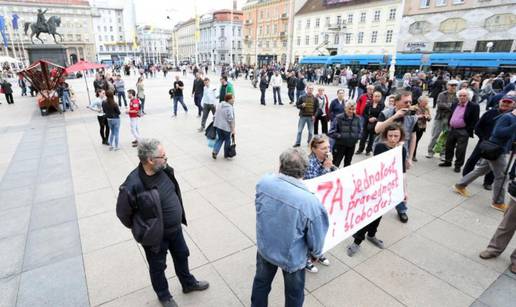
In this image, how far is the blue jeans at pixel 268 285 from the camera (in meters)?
2.23

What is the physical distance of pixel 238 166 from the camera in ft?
21.9

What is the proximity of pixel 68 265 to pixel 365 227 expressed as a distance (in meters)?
3.65

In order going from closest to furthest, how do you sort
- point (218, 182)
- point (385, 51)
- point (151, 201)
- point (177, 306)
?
point (151, 201) < point (177, 306) < point (218, 182) < point (385, 51)

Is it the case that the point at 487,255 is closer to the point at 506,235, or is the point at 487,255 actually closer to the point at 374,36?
the point at 506,235

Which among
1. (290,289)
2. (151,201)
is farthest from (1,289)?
(290,289)

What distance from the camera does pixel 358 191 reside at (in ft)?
10.3

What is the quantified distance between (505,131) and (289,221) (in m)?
4.50

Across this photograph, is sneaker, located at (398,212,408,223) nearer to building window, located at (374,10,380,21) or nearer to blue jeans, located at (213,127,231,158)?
blue jeans, located at (213,127,231,158)

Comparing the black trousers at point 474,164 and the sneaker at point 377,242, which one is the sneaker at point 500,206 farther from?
the sneaker at point 377,242

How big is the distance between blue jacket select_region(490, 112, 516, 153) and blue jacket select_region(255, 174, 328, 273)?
424cm

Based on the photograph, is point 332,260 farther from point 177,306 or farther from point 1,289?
point 1,289

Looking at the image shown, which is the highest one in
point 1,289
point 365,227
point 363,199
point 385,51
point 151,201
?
point 385,51

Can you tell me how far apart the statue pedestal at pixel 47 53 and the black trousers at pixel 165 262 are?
23989 mm

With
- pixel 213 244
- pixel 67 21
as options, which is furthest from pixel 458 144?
pixel 67 21
